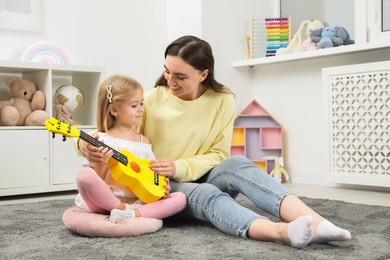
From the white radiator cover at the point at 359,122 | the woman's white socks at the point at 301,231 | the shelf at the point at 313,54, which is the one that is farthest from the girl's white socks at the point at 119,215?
the shelf at the point at 313,54

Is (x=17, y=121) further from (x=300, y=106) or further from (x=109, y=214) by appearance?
(x=300, y=106)

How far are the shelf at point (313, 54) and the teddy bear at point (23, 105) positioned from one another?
1241 millimetres

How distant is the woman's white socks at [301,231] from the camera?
111 cm

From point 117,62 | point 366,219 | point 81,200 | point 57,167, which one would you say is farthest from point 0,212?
point 117,62

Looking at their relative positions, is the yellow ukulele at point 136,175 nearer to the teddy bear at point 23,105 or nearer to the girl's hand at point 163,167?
the girl's hand at point 163,167

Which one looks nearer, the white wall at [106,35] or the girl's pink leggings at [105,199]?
the girl's pink leggings at [105,199]

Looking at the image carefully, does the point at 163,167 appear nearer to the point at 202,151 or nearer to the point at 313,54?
the point at 202,151

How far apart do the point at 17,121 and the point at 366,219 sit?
1693 mm

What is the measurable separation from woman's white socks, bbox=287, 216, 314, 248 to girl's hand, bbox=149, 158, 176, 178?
17.8 inches

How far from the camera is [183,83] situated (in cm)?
158

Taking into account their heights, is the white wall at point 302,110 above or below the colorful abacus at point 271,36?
below

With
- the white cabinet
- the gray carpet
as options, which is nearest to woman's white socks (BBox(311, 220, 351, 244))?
the gray carpet

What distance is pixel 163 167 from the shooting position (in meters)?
1.50

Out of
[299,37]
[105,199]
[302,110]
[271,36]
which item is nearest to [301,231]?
[105,199]
